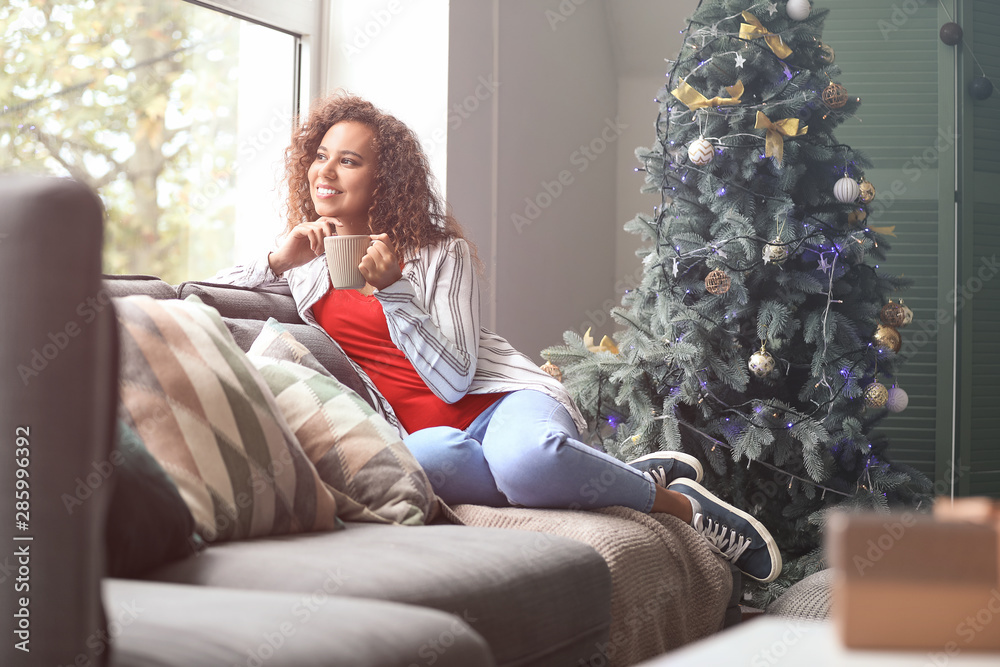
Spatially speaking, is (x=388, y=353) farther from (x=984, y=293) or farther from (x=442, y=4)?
(x=984, y=293)

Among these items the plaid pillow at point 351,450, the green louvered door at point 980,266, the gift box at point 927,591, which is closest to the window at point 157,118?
the plaid pillow at point 351,450

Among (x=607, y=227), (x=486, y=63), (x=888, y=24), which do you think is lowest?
(x=607, y=227)

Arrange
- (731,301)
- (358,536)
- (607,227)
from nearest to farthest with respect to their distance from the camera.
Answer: (358,536)
(731,301)
(607,227)

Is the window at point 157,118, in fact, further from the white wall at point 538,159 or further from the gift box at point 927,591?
the gift box at point 927,591

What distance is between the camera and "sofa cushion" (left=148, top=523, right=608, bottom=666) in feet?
3.01

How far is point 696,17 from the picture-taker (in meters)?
2.63

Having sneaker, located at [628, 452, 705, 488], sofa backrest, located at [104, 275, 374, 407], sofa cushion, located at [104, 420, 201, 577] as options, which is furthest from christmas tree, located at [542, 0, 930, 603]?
sofa cushion, located at [104, 420, 201, 577]

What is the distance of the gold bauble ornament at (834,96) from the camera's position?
2494 mm

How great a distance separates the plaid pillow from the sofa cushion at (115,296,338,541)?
105 millimetres

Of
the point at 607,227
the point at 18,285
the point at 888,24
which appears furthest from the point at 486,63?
the point at 18,285

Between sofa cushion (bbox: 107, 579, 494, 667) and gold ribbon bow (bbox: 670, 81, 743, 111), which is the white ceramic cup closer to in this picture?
sofa cushion (bbox: 107, 579, 494, 667)

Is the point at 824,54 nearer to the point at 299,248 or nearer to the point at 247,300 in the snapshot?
the point at 299,248

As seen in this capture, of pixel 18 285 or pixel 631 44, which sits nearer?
pixel 18 285

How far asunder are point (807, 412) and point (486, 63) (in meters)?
1.60
